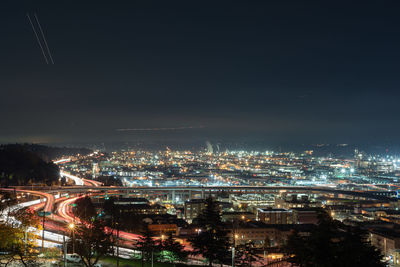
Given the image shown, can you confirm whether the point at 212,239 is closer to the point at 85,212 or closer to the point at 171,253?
the point at 171,253

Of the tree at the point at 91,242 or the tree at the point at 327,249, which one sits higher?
the tree at the point at 327,249

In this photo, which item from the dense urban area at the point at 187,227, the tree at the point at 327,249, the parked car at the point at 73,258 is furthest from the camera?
the parked car at the point at 73,258

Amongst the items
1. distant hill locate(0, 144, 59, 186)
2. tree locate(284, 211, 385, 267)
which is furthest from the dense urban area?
distant hill locate(0, 144, 59, 186)

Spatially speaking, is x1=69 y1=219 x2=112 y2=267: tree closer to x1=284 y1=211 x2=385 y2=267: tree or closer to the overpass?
x1=284 y1=211 x2=385 y2=267: tree

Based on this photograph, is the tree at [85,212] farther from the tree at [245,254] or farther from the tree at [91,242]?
the tree at [245,254]

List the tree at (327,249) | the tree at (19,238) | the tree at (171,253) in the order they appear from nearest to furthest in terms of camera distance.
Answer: the tree at (327,249) → the tree at (19,238) → the tree at (171,253)

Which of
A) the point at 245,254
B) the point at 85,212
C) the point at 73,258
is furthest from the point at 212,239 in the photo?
the point at 85,212

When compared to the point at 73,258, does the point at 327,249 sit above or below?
above

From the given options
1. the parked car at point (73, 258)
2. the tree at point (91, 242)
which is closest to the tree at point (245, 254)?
the tree at point (91, 242)
